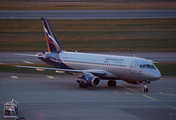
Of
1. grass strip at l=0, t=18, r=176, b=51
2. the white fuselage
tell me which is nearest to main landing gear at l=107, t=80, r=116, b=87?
the white fuselage

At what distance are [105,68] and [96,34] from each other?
164ft

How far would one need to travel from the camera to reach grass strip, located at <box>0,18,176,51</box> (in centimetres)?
7688

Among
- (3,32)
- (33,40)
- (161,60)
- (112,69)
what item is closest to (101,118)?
(112,69)

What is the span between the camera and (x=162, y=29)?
89.0 metres

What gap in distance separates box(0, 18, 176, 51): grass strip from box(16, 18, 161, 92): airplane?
1301 inches

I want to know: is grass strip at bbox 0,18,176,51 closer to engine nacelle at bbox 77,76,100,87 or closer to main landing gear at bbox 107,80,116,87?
main landing gear at bbox 107,80,116,87

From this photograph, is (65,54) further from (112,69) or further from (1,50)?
(1,50)

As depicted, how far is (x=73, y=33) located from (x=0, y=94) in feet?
185

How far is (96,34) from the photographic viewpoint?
3376 inches

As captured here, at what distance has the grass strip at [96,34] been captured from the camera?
76.9 metres

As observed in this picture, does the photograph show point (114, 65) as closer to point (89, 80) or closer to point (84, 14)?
point (89, 80)

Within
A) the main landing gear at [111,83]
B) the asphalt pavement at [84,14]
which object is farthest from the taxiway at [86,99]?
the asphalt pavement at [84,14]

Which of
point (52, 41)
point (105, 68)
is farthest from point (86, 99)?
point (52, 41)

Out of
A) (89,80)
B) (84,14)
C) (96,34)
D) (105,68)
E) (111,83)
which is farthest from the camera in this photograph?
(84,14)
